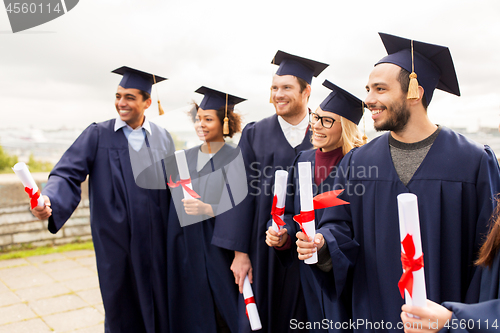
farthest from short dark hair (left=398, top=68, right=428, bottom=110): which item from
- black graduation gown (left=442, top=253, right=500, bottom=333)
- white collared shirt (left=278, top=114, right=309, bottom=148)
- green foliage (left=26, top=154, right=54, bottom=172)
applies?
green foliage (left=26, top=154, right=54, bottom=172)

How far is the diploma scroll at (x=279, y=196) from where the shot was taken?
1770mm

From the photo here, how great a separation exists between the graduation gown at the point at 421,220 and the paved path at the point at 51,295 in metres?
3.00

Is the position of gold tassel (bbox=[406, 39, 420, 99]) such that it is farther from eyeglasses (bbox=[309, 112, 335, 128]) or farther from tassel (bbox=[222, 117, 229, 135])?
tassel (bbox=[222, 117, 229, 135])

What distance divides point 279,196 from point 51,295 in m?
4.08

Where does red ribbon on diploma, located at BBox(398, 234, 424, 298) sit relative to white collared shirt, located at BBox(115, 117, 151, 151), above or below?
below

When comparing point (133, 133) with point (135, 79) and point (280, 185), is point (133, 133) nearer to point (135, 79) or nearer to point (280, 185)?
point (135, 79)

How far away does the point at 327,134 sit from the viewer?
2.51 m

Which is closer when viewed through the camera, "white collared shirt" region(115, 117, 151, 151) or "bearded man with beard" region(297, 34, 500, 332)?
"bearded man with beard" region(297, 34, 500, 332)

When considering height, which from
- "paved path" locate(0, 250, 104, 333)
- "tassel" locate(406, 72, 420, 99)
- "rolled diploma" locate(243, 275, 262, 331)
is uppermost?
"tassel" locate(406, 72, 420, 99)

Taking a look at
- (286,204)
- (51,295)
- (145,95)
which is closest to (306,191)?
(286,204)

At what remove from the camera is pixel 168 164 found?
10.8ft

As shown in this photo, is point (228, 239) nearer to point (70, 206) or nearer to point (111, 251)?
point (111, 251)

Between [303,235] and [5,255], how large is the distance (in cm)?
615

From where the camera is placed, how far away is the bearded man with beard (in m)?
1.70
